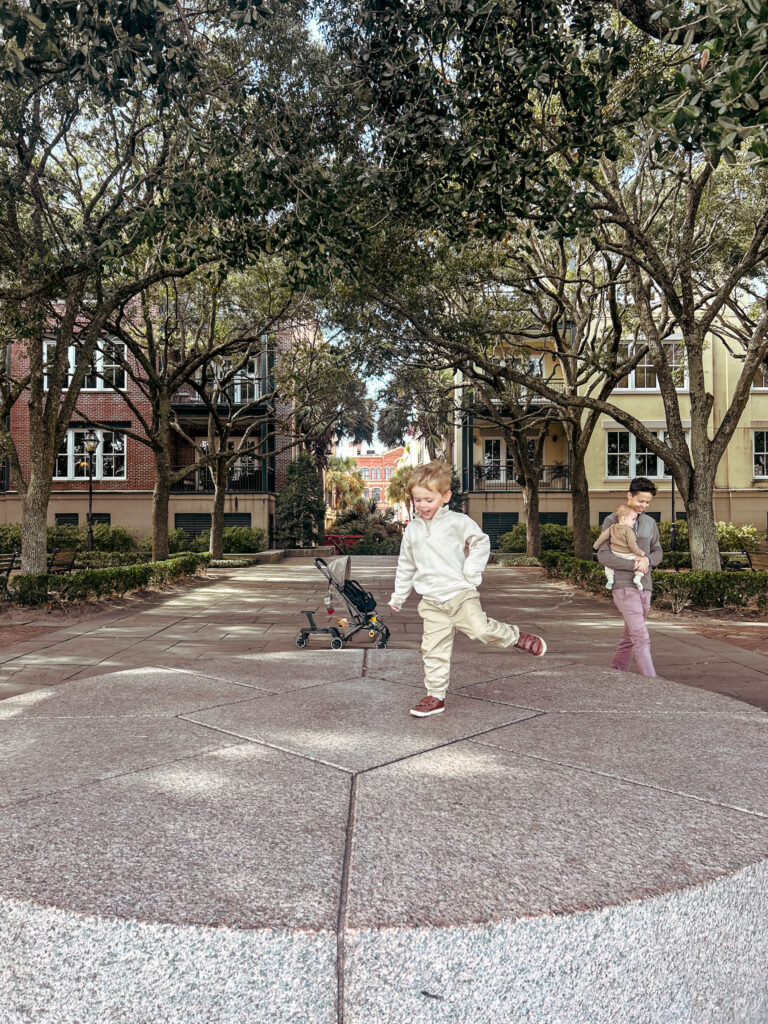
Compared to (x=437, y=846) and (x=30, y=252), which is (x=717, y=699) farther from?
(x=30, y=252)

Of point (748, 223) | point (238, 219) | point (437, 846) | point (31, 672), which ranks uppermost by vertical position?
point (748, 223)

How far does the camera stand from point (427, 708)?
4.20 m

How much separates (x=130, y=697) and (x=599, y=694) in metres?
3.08

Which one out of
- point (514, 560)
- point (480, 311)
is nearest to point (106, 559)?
point (480, 311)

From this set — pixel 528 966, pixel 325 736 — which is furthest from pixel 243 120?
pixel 528 966

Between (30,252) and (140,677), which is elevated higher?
(30,252)

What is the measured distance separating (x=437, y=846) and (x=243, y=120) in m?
8.30

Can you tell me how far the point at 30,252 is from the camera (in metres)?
12.0

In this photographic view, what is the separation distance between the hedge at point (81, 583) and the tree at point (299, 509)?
648 inches

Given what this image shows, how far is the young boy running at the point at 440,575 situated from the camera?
416 cm

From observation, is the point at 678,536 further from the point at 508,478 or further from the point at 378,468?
the point at 378,468

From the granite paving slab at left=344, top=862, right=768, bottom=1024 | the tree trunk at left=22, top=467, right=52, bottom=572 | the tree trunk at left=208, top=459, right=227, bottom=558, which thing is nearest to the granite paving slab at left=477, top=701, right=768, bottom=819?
the granite paving slab at left=344, top=862, right=768, bottom=1024

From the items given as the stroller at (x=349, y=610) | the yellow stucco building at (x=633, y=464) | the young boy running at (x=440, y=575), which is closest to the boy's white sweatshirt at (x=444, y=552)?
the young boy running at (x=440, y=575)

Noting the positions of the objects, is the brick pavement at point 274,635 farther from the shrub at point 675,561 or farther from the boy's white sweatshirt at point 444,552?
the shrub at point 675,561
